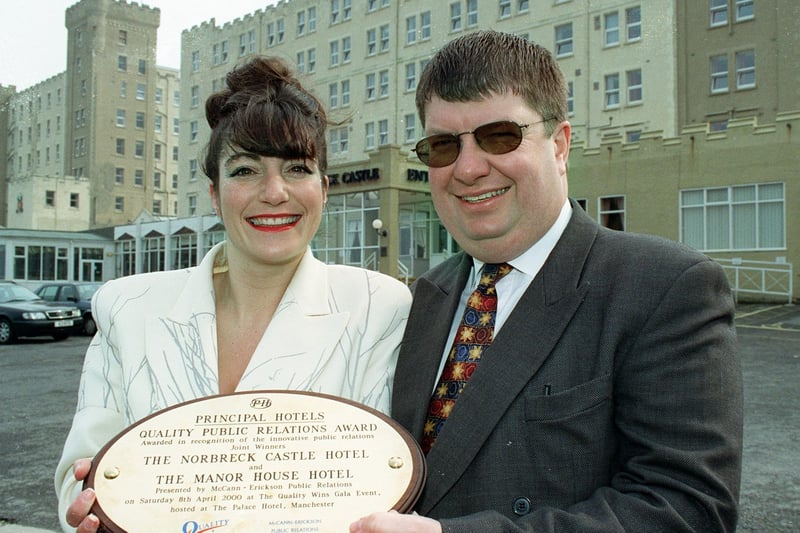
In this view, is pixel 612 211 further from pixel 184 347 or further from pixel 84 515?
pixel 84 515

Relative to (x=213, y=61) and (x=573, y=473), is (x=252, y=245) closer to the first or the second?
(x=573, y=473)

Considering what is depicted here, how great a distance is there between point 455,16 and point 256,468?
4116 cm

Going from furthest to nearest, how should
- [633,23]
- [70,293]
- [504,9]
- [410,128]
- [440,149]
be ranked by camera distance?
[410,128] < [504,9] < [633,23] < [70,293] < [440,149]

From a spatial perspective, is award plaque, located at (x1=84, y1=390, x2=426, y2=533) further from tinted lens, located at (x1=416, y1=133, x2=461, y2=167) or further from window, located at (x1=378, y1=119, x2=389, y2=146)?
window, located at (x1=378, y1=119, x2=389, y2=146)

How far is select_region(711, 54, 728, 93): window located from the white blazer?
3192 centimetres

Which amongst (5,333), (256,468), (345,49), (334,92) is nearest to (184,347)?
(256,468)

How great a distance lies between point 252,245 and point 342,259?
33.9 meters

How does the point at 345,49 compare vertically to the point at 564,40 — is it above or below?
above

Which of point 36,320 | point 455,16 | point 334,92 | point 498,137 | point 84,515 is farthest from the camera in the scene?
point 334,92

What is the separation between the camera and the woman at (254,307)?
2.58 m

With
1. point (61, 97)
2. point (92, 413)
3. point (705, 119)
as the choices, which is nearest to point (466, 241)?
point (92, 413)

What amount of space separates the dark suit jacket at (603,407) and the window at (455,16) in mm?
40163

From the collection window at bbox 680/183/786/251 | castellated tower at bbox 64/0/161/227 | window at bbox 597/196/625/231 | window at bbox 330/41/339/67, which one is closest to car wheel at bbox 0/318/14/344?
window at bbox 597/196/625/231

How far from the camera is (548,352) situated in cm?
215
